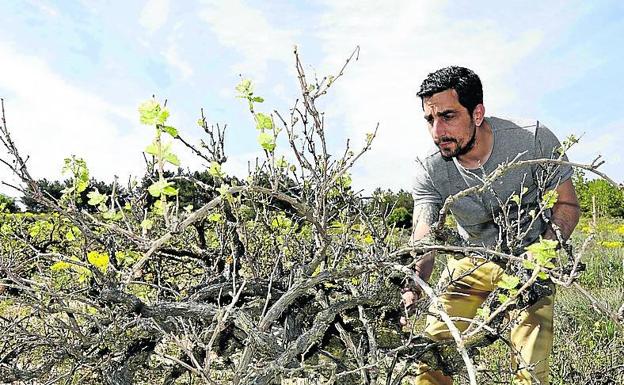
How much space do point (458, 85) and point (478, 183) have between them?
535 mm

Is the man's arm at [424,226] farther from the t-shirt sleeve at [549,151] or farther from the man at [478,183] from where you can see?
the t-shirt sleeve at [549,151]

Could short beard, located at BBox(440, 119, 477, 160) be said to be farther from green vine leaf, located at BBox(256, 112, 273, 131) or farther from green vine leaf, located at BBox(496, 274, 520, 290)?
green vine leaf, located at BBox(256, 112, 273, 131)

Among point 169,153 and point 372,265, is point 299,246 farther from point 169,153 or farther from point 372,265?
point 169,153

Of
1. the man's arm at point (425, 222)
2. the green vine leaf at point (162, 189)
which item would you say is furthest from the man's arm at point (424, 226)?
the green vine leaf at point (162, 189)

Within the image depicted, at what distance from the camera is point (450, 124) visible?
3365 mm

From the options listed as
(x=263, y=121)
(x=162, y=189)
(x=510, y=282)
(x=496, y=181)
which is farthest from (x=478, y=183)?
(x=162, y=189)

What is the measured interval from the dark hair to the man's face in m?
0.03

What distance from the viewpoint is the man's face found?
3.35 m

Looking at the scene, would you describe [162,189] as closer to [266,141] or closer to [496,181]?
[266,141]

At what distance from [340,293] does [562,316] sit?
10.9 ft

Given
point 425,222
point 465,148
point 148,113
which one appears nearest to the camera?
point 148,113

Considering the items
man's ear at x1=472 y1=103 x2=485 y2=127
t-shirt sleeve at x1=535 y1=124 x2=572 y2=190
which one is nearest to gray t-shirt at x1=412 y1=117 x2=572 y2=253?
t-shirt sleeve at x1=535 y1=124 x2=572 y2=190

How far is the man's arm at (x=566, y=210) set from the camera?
128 inches

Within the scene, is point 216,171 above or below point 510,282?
above
